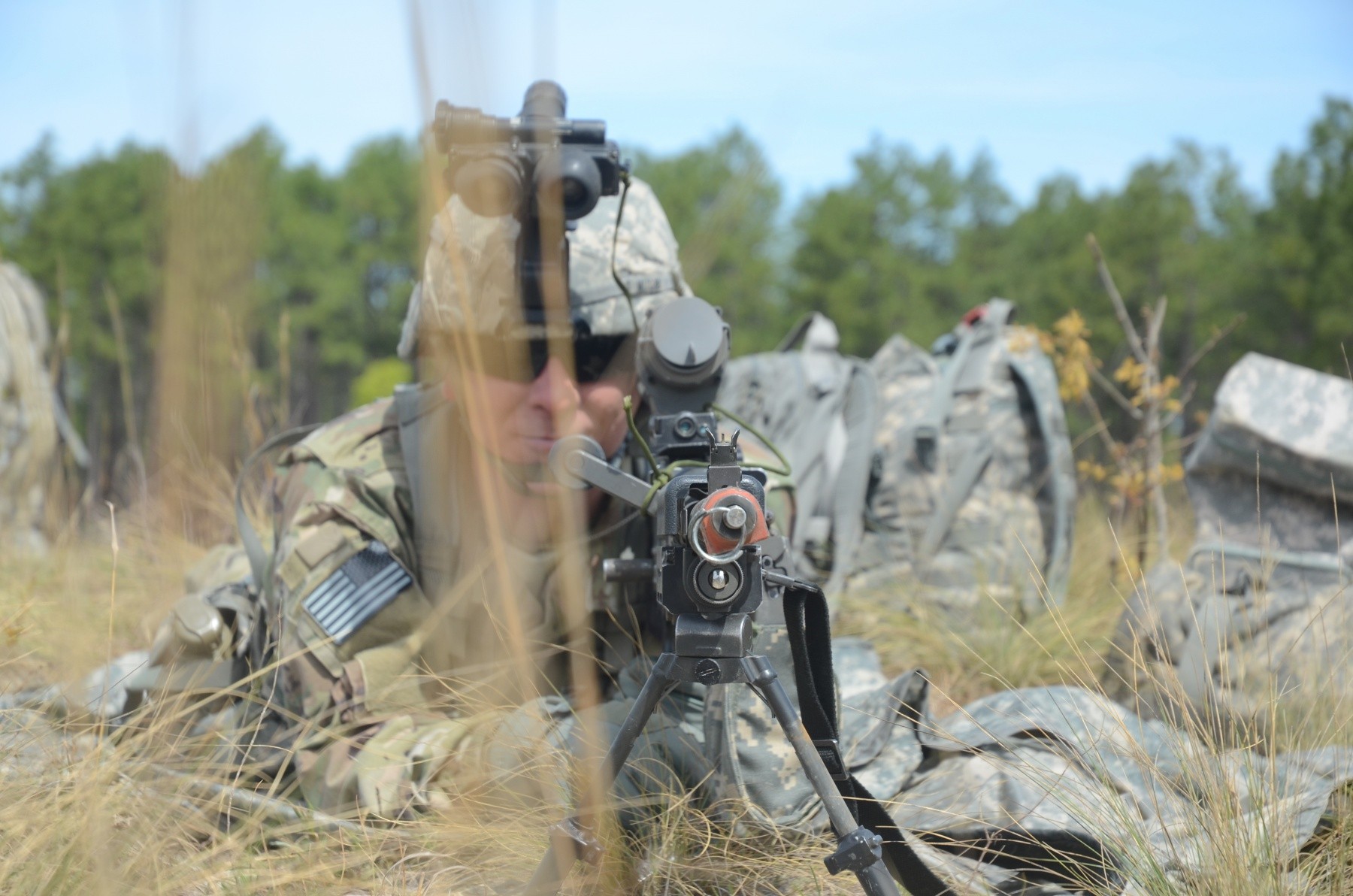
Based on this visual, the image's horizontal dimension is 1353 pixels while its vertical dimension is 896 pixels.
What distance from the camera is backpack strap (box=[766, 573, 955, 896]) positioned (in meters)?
1.81

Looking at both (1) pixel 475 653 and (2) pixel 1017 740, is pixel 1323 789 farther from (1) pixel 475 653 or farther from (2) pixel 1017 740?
(1) pixel 475 653

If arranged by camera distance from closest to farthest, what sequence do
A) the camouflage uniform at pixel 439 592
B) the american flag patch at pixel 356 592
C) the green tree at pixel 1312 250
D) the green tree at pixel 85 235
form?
the camouflage uniform at pixel 439 592 < the american flag patch at pixel 356 592 < the green tree at pixel 1312 250 < the green tree at pixel 85 235

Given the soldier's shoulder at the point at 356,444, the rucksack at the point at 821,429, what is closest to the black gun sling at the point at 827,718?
the soldier's shoulder at the point at 356,444

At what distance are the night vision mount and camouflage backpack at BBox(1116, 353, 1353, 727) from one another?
1.65 metres

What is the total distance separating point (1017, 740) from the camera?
2.34 metres

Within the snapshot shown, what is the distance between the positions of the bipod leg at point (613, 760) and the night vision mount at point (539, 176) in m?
0.83

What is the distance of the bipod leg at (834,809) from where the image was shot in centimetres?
155

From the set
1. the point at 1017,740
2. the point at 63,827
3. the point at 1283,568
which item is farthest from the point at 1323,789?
the point at 63,827

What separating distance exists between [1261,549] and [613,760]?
2.12m

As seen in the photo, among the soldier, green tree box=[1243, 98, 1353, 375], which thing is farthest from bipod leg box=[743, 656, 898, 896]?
green tree box=[1243, 98, 1353, 375]

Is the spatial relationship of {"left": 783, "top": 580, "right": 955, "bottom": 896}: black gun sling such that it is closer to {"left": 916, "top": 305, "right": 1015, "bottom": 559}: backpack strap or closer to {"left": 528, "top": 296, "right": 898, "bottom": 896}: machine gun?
{"left": 528, "top": 296, "right": 898, "bottom": 896}: machine gun

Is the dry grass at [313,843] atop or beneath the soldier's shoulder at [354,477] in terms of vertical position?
beneath

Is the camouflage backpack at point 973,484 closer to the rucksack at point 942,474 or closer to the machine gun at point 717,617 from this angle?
the rucksack at point 942,474

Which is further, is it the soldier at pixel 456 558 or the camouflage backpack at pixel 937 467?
the camouflage backpack at pixel 937 467
